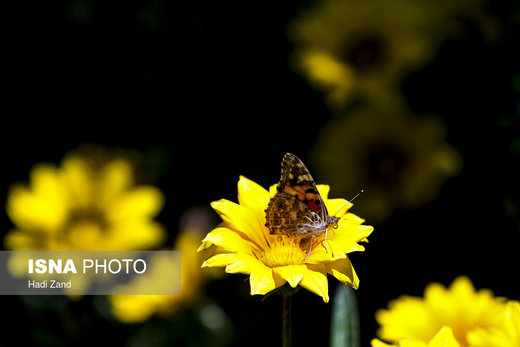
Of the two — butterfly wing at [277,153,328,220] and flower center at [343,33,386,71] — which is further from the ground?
flower center at [343,33,386,71]

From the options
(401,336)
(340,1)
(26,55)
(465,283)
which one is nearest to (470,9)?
(340,1)

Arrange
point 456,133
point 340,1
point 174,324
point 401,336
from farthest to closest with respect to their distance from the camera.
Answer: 1. point 340,1
2. point 456,133
3. point 174,324
4. point 401,336

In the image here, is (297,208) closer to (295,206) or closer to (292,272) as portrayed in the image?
(295,206)

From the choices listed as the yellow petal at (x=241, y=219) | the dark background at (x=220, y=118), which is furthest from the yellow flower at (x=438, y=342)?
the dark background at (x=220, y=118)

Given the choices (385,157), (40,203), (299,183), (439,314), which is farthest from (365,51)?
(299,183)

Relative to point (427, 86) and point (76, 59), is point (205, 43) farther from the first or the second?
point (427, 86)

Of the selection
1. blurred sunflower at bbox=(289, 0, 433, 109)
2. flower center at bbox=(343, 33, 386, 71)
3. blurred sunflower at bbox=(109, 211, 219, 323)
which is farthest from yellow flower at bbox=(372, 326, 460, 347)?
flower center at bbox=(343, 33, 386, 71)

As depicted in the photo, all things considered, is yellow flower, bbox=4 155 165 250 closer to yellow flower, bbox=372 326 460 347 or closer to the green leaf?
the green leaf

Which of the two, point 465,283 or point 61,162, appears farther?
point 61,162
